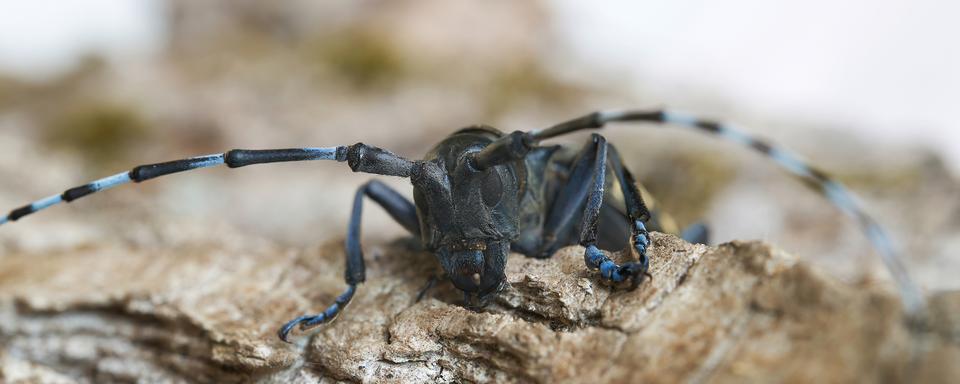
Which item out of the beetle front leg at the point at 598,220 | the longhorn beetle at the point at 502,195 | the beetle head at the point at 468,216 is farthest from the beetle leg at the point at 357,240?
the beetle front leg at the point at 598,220

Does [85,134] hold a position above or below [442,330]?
above

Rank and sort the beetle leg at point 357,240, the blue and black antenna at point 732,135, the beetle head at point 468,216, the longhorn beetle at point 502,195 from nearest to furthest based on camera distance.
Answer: the blue and black antenna at point 732,135, the longhorn beetle at point 502,195, the beetle head at point 468,216, the beetle leg at point 357,240

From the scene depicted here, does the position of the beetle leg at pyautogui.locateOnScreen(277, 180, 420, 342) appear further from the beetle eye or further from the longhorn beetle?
the beetle eye

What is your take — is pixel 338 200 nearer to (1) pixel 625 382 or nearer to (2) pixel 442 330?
(2) pixel 442 330

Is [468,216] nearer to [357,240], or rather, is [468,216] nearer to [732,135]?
[357,240]

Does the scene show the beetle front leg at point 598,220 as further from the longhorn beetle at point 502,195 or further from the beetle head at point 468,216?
the beetle head at point 468,216

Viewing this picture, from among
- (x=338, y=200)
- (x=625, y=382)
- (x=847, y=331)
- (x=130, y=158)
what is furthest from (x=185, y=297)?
(x=130, y=158)

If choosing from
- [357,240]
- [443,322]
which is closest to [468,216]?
[443,322]
